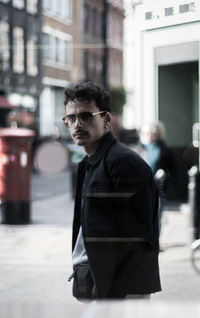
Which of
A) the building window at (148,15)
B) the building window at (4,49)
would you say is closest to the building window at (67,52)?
the building window at (4,49)

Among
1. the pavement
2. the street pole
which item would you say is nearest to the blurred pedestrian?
the pavement

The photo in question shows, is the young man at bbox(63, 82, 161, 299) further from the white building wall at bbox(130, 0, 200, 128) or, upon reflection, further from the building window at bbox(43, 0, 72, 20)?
the building window at bbox(43, 0, 72, 20)

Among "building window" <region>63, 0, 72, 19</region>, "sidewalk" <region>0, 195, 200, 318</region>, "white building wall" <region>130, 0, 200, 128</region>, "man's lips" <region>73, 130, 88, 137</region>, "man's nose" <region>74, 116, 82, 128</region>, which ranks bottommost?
"sidewalk" <region>0, 195, 200, 318</region>

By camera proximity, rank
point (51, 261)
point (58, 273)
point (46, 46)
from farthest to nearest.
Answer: point (51, 261)
point (58, 273)
point (46, 46)

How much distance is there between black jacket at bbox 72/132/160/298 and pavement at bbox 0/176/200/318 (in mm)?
160

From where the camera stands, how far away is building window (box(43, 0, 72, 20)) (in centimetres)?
302

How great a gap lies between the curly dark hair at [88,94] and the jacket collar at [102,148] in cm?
12

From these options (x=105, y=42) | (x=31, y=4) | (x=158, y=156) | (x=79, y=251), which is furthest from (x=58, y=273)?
(x=79, y=251)

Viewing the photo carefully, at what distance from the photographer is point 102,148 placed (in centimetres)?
231

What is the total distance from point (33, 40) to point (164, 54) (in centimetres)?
111

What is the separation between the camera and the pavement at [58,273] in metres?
1.48

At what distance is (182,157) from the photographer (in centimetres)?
1135

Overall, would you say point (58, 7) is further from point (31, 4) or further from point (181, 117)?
point (181, 117)

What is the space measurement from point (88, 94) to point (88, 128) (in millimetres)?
118
